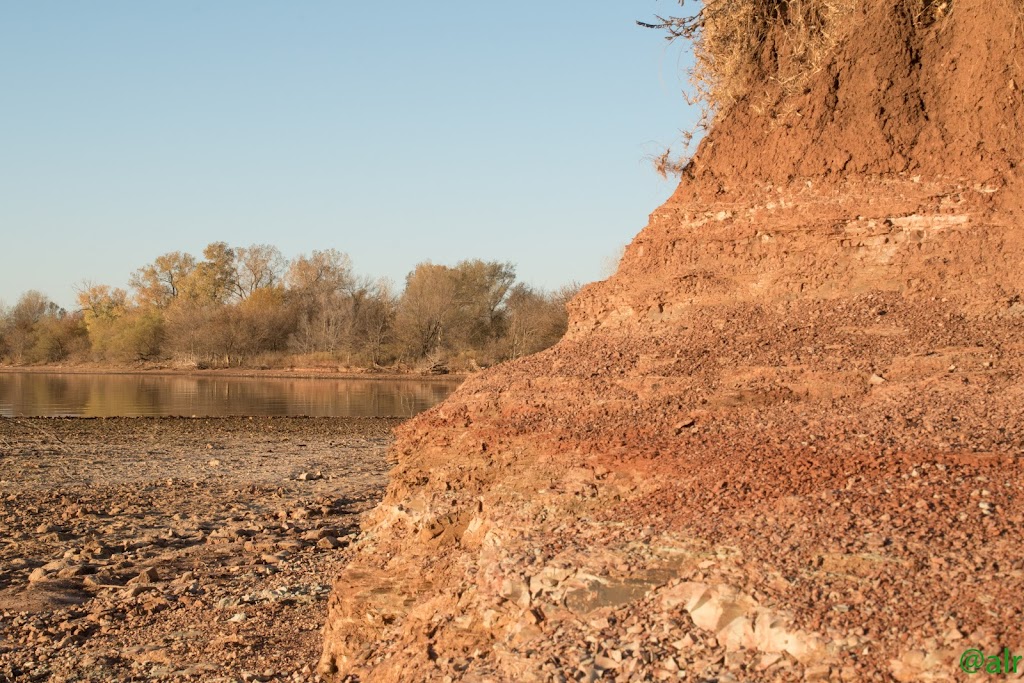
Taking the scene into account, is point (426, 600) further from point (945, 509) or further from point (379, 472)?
point (379, 472)

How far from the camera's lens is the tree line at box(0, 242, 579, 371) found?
228 ft

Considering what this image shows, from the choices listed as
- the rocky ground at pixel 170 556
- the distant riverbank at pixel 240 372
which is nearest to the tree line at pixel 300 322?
the distant riverbank at pixel 240 372

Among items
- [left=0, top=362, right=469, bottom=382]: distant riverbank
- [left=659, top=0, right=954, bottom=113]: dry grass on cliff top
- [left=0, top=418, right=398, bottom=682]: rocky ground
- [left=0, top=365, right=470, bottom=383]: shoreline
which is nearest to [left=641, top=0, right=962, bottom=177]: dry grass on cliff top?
[left=659, top=0, right=954, bottom=113]: dry grass on cliff top

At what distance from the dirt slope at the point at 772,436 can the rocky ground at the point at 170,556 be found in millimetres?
2214

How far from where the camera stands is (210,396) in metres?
47.7

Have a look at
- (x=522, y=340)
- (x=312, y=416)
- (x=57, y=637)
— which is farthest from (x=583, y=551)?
(x=522, y=340)

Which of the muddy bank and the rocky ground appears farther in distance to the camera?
the muddy bank

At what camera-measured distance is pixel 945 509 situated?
4.93 meters

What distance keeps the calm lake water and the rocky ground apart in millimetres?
14605

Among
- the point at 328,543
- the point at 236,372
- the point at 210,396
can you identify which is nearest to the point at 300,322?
the point at 236,372

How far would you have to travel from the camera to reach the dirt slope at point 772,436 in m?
4.73

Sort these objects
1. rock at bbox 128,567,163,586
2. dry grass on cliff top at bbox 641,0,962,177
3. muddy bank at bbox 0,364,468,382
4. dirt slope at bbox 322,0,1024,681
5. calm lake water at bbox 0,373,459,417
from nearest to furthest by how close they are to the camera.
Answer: dirt slope at bbox 322,0,1024,681, dry grass on cliff top at bbox 641,0,962,177, rock at bbox 128,567,163,586, calm lake water at bbox 0,373,459,417, muddy bank at bbox 0,364,468,382

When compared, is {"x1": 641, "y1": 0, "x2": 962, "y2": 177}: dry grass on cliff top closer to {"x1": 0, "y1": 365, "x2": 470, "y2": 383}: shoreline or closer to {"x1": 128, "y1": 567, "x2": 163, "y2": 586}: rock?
{"x1": 128, "y1": 567, "x2": 163, "y2": 586}: rock

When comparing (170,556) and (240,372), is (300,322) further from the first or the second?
(170,556)
